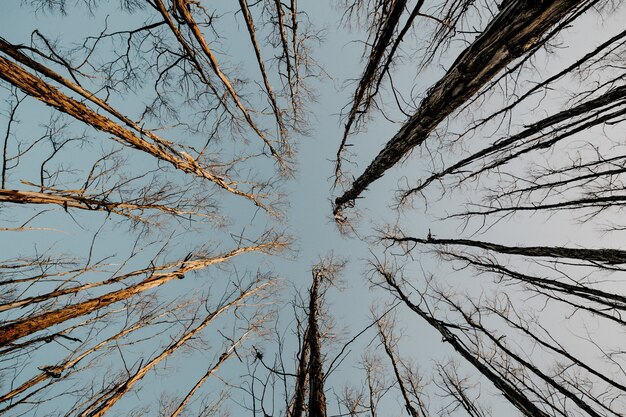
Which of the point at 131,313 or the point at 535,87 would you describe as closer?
the point at 535,87

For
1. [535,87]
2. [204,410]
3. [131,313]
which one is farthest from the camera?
[204,410]

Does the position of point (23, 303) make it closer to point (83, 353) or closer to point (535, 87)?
point (83, 353)

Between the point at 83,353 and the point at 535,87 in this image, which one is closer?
the point at 535,87

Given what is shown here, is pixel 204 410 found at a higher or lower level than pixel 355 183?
lower

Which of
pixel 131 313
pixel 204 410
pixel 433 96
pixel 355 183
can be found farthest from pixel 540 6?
pixel 204 410

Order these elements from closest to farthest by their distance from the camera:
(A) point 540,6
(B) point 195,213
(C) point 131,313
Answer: (A) point 540,6
(C) point 131,313
(B) point 195,213

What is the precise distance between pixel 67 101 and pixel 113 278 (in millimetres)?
2611

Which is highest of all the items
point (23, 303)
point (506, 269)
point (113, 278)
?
point (506, 269)

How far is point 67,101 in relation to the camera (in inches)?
121

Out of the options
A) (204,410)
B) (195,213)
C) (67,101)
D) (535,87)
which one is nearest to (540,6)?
(535,87)

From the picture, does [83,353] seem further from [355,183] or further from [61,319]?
[355,183]

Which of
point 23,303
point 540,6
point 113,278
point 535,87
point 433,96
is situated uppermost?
point 535,87

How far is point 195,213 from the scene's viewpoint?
238 inches

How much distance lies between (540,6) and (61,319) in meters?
6.02
